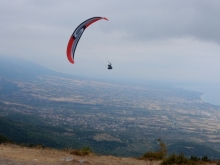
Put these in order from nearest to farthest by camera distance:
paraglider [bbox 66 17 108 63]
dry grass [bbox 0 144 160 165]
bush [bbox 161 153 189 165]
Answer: dry grass [bbox 0 144 160 165]
bush [bbox 161 153 189 165]
paraglider [bbox 66 17 108 63]

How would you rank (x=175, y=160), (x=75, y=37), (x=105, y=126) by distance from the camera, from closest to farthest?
(x=175, y=160) → (x=75, y=37) → (x=105, y=126)

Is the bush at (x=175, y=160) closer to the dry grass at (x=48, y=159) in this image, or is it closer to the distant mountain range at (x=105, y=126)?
the dry grass at (x=48, y=159)

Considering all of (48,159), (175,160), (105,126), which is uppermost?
(175,160)

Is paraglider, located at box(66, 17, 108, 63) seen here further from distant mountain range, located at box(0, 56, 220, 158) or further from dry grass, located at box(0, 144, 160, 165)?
distant mountain range, located at box(0, 56, 220, 158)

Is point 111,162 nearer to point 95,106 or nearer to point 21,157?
point 21,157

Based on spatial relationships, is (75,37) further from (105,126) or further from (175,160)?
(105,126)

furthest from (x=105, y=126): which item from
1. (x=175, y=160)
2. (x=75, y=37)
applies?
(x=175, y=160)

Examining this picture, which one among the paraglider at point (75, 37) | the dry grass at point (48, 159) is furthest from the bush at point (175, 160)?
the paraglider at point (75, 37)

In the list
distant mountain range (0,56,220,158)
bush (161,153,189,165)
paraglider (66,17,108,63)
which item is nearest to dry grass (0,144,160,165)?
bush (161,153,189,165)

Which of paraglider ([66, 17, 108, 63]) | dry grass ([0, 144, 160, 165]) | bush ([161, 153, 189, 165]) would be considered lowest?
dry grass ([0, 144, 160, 165])
